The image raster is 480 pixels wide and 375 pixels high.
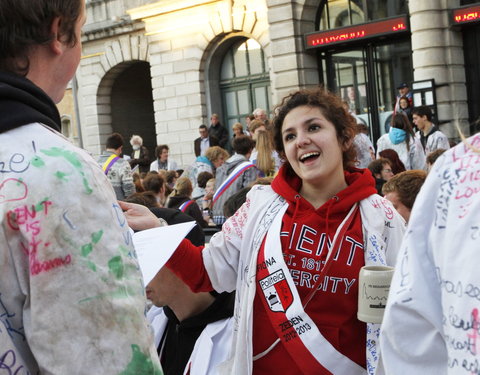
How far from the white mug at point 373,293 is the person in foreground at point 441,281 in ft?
2.47

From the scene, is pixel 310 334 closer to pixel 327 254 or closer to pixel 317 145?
pixel 327 254

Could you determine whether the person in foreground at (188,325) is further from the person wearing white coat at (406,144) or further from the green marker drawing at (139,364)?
the person wearing white coat at (406,144)

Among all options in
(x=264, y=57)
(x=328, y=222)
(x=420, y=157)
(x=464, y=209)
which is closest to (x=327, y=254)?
(x=328, y=222)

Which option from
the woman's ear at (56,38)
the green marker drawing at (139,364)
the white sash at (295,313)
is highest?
the woman's ear at (56,38)

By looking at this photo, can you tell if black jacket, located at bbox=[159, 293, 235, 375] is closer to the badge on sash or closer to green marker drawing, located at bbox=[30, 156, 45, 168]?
the badge on sash

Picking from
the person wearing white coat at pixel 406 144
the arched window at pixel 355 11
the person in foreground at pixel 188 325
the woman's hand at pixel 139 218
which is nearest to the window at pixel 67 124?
the arched window at pixel 355 11

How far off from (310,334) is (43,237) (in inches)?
55.6

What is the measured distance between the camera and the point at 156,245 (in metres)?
2.44

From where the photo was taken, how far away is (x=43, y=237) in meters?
1.33

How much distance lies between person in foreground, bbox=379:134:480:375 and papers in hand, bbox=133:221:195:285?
3.27 feet

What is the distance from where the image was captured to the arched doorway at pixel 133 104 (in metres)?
23.9

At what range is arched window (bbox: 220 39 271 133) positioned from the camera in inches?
745

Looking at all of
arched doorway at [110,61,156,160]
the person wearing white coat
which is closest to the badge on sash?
the person wearing white coat

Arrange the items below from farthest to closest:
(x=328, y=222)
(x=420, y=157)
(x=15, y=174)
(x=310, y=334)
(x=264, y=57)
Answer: (x=264, y=57) → (x=420, y=157) → (x=328, y=222) → (x=310, y=334) → (x=15, y=174)
